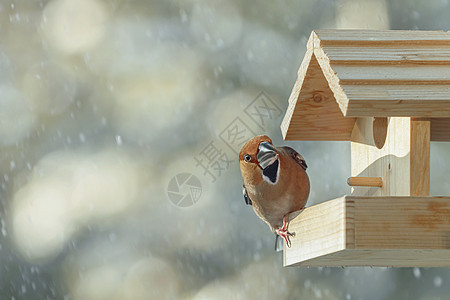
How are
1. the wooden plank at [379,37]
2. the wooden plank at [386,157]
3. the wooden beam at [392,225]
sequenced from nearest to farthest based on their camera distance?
the wooden beam at [392,225] < the wooden plank at [379,37] < the wooden plank at [386,157]

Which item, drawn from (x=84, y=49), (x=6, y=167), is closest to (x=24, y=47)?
(x=84, y=49)

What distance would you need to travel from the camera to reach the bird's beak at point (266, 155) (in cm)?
168

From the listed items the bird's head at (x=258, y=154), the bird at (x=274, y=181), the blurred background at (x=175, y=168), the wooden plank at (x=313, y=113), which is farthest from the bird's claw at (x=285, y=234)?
the blurred background at (x=175, y=168)

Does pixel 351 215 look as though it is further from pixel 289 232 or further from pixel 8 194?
pixel 8 194

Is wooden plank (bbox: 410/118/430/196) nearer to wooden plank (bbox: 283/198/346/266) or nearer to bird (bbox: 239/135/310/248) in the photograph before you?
wooden plank (bbox: 283/198/346/266)

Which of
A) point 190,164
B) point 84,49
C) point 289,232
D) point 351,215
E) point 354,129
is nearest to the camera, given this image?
point 351,215

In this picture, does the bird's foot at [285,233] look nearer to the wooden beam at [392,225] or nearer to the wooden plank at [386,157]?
the wooden plank at [386,157]

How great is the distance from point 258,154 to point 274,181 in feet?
0.24

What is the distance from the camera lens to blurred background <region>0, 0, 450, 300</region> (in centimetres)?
434

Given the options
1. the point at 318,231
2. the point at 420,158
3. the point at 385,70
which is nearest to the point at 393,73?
the point at 385,70

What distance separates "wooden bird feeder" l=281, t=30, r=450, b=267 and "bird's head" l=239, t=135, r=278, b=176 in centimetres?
14

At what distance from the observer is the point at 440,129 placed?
173 centimetres

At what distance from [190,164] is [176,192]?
20 cm

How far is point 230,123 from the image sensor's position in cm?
439
